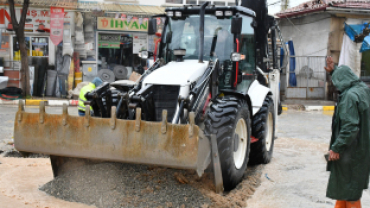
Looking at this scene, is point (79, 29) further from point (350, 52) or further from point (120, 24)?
point (350, 52)

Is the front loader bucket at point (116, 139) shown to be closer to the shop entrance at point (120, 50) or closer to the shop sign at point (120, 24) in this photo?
the shop entrance at point (120, 50)

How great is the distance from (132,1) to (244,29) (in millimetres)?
14039

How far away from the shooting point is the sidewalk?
16797 mm

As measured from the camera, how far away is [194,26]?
675 centimetres

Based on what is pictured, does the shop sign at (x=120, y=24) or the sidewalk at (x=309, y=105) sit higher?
the shop sign at (x=120, y=24)

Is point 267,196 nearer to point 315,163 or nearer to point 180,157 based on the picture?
point 180,157

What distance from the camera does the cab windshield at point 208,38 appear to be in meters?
6.58

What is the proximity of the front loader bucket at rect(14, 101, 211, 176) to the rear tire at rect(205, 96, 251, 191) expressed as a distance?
0.38 metres

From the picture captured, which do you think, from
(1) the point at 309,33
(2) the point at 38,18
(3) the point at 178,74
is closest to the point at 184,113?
(3) the point at 178,74

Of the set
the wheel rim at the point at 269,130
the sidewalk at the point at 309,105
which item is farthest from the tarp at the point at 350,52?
the wheel rim at the point at 269,130

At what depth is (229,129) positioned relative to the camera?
5320 mm

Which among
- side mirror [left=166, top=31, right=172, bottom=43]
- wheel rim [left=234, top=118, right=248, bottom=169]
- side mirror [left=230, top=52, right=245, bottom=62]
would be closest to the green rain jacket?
wheel rim [left=234, top=118, right=248, bottom=169]

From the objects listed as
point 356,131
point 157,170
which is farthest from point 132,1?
point 356,131

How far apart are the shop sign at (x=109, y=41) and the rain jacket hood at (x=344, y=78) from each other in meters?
15.9
